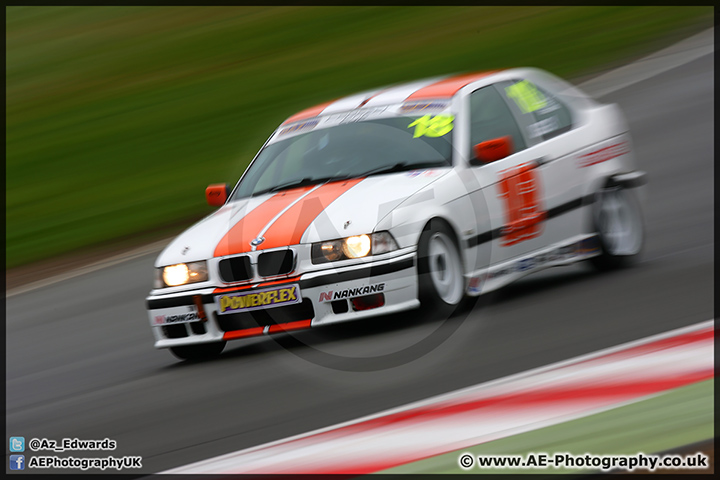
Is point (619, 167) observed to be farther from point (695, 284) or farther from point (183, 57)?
point (183, 57)

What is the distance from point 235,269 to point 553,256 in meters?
2.23

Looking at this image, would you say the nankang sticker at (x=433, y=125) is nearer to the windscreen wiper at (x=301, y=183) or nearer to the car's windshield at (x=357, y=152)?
the car's windshield at (x=357, y=152)

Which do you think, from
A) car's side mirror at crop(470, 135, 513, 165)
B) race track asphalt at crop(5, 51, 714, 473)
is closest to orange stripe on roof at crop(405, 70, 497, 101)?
car's side mirror at crop(470, 135, 513, 165)

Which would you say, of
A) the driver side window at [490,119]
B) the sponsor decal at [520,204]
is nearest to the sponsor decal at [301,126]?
the driver side window at [490,119]

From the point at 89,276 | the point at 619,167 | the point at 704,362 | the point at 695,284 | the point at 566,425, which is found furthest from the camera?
the point at 89,276

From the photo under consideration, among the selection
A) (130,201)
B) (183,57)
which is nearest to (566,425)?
(130,201)

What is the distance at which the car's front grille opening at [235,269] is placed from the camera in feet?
20.3

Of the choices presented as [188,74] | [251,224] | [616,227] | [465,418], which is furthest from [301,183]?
[188,74]

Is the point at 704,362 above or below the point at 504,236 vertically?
below

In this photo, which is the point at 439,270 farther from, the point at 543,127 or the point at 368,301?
the point at 543,127

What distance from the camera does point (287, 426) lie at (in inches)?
187

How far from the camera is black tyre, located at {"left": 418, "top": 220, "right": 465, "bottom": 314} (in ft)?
19.8

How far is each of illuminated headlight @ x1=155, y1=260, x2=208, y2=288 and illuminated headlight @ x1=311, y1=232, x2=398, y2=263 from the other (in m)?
0.77

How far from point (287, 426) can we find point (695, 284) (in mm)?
3008
